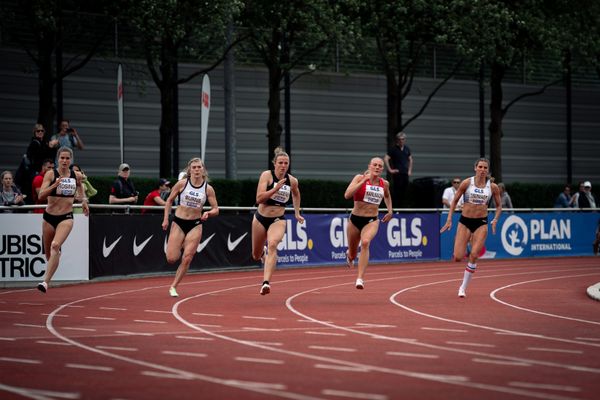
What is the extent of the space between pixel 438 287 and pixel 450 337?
9.38 meters

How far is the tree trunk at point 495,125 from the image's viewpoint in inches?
1740

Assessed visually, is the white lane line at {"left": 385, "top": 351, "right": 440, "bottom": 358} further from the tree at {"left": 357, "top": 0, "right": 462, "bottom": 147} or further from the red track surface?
the tree at {"left": 357, "top": 0, "right": 462, "bottom": 147}

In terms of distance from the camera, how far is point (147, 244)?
2555cm

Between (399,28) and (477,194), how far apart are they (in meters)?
18.9

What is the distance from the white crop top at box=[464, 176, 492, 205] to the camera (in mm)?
19609

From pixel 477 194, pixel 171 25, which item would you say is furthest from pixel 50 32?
pixel 477 194

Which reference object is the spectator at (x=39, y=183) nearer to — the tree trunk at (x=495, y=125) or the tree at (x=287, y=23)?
the tree at (x=287, y=23)

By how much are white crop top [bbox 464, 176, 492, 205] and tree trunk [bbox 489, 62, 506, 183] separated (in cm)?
2449

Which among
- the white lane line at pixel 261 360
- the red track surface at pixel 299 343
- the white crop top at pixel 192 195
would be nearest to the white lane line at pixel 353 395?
the red track surface at pixel 299 343

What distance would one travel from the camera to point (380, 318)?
1570 cm

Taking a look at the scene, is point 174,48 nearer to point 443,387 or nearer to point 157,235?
point 157,235

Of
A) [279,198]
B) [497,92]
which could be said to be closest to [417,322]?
[279,198]

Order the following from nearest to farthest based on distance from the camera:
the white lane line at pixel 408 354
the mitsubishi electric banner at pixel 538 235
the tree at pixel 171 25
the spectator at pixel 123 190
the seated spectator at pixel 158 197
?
the white lane line at pixel 408 354
the spectator at pixel 123 190
the seated spectator at pixel 158 197
the tree at pixel 171 25
the mitsubishi electric banner at pixel 538 235

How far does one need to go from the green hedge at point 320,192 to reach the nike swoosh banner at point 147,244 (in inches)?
152
